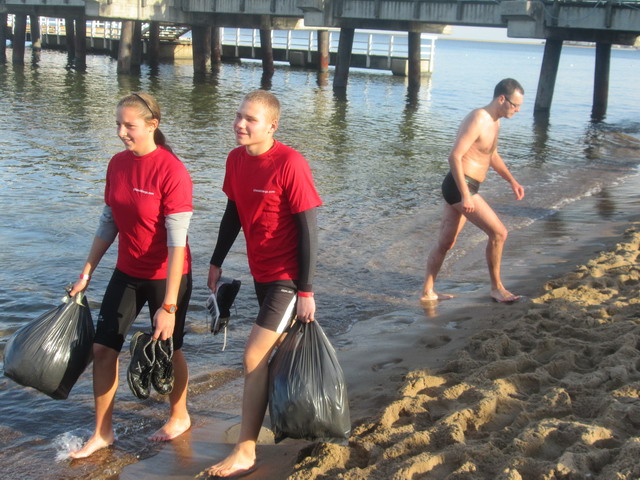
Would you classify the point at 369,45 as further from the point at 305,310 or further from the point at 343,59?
the point at 305,310

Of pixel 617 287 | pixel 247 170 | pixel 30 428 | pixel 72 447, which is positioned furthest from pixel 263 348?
pixel 617 287

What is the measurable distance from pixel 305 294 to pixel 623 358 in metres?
1.85

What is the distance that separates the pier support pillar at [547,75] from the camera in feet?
82.0

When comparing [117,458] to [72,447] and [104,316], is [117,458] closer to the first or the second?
[72,447]

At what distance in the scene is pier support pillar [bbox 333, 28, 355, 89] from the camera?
3031 centimetres

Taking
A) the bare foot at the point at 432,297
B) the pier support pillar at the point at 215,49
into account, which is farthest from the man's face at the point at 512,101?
the pier support pillar at the point at 215,49

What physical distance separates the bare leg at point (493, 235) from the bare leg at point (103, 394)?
3.19 metres

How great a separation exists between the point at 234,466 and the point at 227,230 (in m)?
1.11

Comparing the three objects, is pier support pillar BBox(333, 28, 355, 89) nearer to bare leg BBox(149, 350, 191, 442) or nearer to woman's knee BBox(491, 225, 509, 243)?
woman's knee BBox(491, 225, 509, 243)

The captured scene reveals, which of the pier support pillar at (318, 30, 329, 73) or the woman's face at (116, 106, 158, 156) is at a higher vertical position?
the pier support pillar at (318, 30, 329, 73)

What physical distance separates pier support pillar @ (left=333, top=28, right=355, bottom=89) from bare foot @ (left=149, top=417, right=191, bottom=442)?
88.7ft

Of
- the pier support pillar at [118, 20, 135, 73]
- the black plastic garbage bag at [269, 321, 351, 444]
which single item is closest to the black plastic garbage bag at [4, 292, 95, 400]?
the black plastic garbage bag at [269, 321, 351, 444]

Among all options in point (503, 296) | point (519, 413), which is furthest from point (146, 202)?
point (503, 296)

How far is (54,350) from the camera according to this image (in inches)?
141
